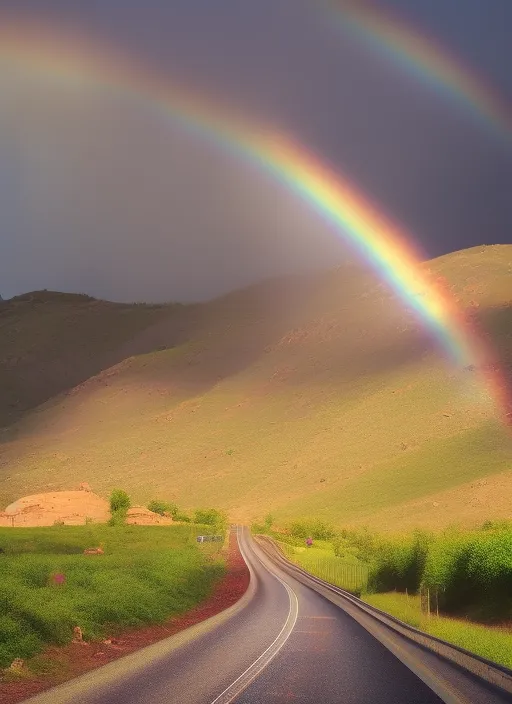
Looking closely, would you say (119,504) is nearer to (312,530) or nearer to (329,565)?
(312,530)

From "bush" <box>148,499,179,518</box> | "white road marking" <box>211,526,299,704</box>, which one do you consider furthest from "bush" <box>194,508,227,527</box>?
"white road marking" <box>211,526,299,704</box>

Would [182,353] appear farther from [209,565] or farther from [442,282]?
[209,565]

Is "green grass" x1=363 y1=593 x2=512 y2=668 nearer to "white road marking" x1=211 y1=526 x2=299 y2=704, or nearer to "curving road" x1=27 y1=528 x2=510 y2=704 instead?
"curving road" x1=27 y1=528 x2=510 y2=704

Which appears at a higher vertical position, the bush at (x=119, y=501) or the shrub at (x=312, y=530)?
the bush at (x=119, y=501)

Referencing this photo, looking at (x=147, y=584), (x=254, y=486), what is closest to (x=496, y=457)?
(x=254, y=486)

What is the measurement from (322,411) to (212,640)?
9796cm

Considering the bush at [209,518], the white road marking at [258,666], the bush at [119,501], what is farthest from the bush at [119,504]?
the white road marking at [258,666]

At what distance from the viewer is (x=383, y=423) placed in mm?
102688

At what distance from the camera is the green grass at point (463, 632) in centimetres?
1683

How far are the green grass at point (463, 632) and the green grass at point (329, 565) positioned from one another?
1083 centimetres

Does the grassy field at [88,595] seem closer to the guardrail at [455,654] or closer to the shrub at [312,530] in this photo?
the guardrail at [455,654]

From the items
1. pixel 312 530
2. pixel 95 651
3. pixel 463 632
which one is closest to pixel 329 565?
pixel 312 530

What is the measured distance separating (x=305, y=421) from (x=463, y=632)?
91.8 m

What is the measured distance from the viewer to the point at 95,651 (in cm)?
1562
